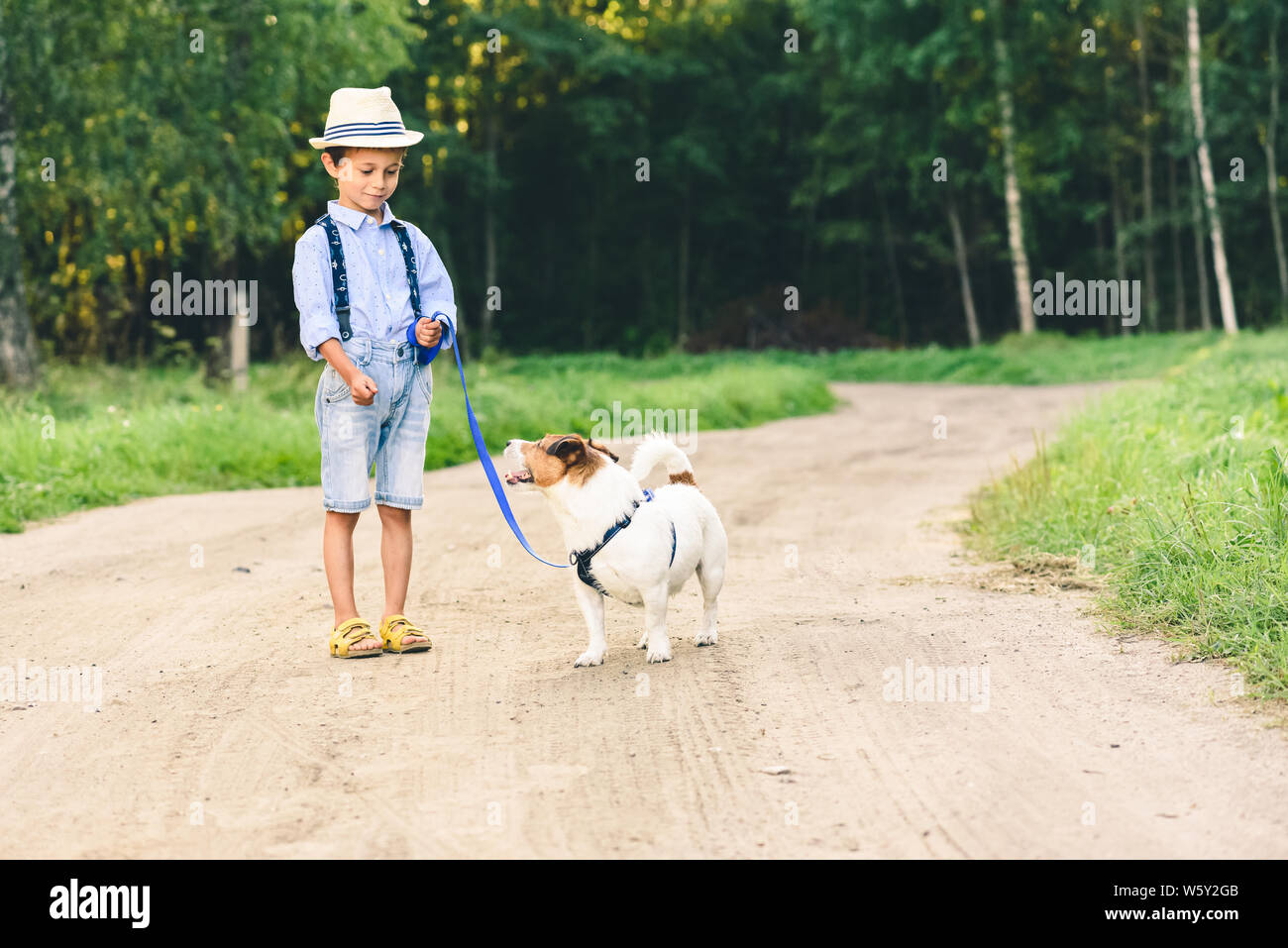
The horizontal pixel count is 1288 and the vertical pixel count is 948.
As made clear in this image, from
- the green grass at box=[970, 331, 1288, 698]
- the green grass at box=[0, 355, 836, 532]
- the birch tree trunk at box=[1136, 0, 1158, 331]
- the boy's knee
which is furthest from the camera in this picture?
the birch tree trunk at box=[1136, 0, 1158, 331]

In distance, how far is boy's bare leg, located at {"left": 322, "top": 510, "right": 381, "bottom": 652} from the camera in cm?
564

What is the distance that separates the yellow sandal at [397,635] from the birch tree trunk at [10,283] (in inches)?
522

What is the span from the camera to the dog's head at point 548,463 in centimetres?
520

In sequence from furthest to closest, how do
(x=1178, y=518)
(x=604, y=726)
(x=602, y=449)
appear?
(x=1178, y=518), (x=602, y=449), (x=604, y=726)

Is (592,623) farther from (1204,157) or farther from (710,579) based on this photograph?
(1204,157)

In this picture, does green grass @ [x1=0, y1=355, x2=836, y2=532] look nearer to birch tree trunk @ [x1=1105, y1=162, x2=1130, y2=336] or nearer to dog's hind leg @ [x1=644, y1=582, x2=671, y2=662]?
dog's hind leg @ [x1=644, y1=582, x2=671, y2=662]

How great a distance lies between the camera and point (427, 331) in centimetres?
540

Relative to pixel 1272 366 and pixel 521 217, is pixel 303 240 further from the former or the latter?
pixel 521 217

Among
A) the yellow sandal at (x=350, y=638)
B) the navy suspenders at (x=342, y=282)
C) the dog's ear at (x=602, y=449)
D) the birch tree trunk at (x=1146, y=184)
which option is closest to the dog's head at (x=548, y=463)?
the dog's ear at (x=602, y=449)

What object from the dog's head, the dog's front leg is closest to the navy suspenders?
the dog's head

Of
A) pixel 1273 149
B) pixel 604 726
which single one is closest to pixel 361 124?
pixel 604 726

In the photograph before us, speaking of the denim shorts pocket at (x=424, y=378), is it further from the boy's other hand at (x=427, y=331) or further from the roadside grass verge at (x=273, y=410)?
the roadside grass verge at (x=273, y=410)

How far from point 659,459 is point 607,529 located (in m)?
0.56
